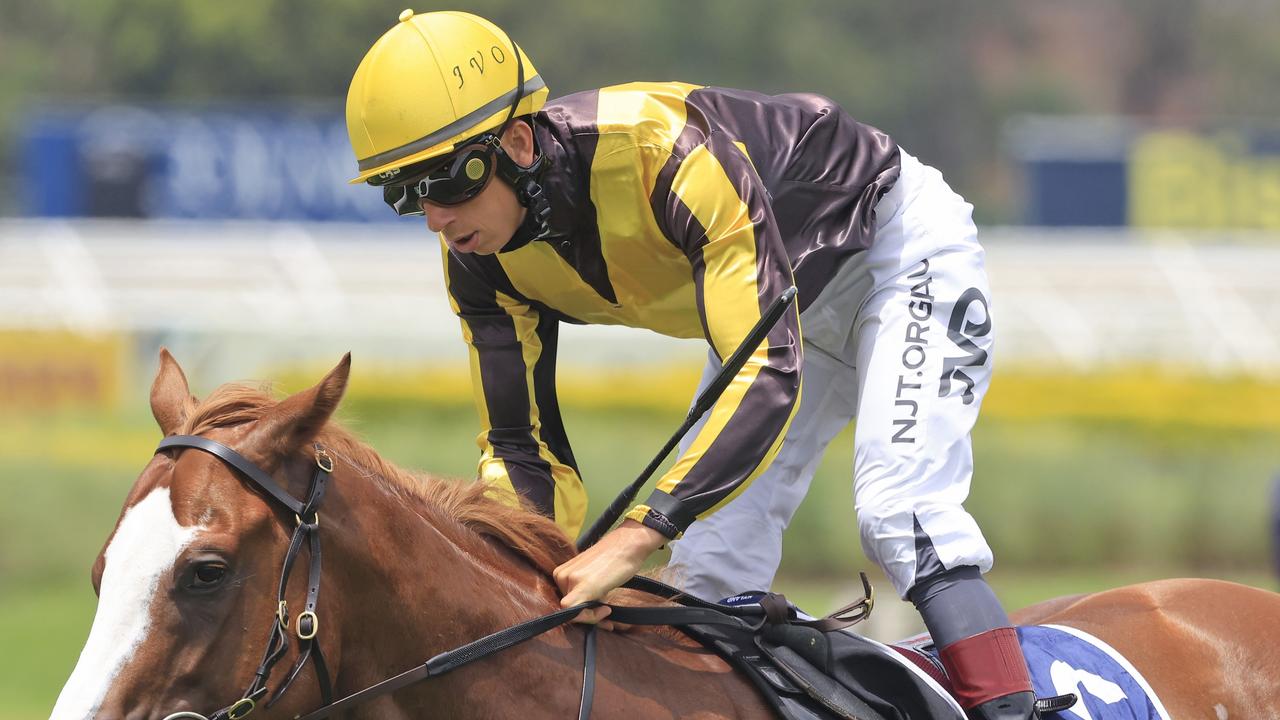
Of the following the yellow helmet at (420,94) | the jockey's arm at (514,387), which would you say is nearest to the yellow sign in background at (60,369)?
the jockey's arm at (514,387)

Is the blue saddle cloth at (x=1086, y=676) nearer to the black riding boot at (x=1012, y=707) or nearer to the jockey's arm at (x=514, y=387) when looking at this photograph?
the black riding boot at (x=1012, y=707)

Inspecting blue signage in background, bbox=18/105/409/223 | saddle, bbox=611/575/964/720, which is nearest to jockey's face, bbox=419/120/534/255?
saddle, bbox=611/575/964/720

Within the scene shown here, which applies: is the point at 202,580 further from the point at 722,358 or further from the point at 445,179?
the point at 722,358

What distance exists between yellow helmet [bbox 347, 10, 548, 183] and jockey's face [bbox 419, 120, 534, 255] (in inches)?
3.7

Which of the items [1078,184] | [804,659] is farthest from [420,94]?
[1078,184]

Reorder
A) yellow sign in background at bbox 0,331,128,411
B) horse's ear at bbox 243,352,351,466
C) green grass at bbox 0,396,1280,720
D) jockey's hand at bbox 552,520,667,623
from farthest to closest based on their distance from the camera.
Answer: yellow sign in background at bbox 0,331,128,411
green grass at bbox 0,396,1280,720
jockey's hand at bbox 552,520,667,623
horse's ear at bbox 243,352,351,466

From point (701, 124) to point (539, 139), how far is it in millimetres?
278

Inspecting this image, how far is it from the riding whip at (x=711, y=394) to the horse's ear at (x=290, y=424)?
0.53 metres

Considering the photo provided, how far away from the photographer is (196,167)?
83.7 ft

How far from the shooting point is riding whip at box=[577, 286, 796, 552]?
2602mm

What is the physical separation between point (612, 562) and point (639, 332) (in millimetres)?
12717

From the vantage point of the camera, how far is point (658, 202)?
2744 mm

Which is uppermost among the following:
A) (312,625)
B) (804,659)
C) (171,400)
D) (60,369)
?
(171,400)

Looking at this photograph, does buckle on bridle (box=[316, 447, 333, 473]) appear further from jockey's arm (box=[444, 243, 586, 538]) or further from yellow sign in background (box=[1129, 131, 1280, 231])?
yellow sign in background (box=[1129, 131, 1280, 231])
